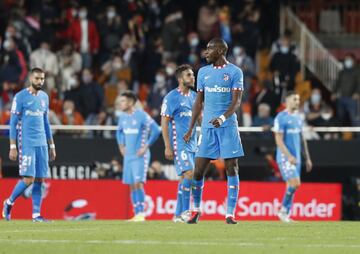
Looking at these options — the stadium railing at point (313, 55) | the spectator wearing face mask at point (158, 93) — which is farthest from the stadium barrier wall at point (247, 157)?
the stadium railing at point (313, 55)

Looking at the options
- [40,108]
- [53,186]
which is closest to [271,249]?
[40,108]

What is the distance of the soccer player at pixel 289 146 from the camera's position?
23047mm

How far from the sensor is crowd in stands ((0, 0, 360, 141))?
2806 cm

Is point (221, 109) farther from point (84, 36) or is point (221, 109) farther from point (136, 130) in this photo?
point (84, 36)

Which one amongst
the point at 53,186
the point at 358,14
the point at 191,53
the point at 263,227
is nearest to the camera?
the point at 263,227

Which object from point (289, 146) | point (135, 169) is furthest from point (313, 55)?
point (135, 169)

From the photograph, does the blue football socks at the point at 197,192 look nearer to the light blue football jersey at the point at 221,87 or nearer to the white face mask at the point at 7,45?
the light blue football jersey at the point at 221,87

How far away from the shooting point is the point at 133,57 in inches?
1174

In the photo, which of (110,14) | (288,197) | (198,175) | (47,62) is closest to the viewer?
(198,175)

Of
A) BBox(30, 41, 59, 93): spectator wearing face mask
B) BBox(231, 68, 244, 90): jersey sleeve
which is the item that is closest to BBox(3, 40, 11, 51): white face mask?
BBox(30, 41, 59, 93): spectator wearing face mask

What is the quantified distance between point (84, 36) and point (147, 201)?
6.16 metres

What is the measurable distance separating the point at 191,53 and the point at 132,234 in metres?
15.5

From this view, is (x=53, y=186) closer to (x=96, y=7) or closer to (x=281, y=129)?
(x=281, y=129)

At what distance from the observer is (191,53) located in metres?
30.2
